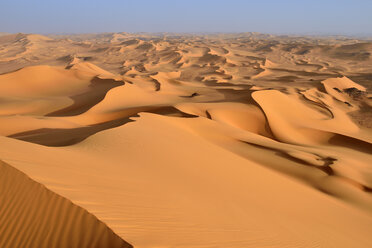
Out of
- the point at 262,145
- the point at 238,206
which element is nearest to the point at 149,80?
the point at 262,145

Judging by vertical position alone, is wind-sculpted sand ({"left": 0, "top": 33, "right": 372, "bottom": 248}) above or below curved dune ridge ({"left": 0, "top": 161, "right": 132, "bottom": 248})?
below

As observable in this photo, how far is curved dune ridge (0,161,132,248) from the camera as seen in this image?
2.30 metres

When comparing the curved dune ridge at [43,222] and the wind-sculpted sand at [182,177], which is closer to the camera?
the curved dune ridge at [43,222]

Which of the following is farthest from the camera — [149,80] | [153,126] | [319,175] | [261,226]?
[149,80]

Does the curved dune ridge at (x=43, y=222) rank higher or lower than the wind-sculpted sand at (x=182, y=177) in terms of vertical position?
higher

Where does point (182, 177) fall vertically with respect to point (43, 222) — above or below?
below

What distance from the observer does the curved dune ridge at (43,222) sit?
7.55 feet

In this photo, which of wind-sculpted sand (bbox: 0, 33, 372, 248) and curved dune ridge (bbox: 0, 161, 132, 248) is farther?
wind-sculpted sand (bbox: 0, 33, 372, 248)

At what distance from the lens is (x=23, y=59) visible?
34656 millimetres

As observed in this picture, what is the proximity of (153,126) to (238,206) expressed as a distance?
3524mm

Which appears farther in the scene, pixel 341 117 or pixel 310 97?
pixel 310 97

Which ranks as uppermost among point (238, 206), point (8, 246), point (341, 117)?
point (8, 246)

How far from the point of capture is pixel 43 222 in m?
2.50

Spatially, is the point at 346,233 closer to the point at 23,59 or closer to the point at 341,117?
the point at 341,117
